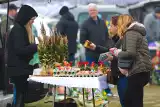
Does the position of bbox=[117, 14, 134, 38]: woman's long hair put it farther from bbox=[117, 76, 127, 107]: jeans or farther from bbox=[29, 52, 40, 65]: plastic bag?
bbox=[29, 52, 40, 65]: plastic bag

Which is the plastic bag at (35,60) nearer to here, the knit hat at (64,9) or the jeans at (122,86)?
the jeans at (122,86)

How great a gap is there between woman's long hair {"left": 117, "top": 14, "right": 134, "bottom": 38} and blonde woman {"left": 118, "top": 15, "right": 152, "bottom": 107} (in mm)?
47

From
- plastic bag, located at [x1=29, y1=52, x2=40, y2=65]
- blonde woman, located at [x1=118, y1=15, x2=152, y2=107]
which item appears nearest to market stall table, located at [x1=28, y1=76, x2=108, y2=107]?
blonde woman, located at [x1=118, y1=15, x2=152, y2=107]

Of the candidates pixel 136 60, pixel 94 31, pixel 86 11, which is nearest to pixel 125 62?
pixel 136 60

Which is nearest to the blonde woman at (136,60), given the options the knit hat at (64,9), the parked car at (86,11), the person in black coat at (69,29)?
the person in black coat at (69,29)

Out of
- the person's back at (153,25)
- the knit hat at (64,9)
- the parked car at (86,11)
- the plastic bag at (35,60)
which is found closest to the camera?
the plastic bag at (35,60)

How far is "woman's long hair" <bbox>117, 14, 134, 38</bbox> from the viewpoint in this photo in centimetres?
710

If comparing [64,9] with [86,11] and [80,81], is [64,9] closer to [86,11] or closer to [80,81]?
[86,11]

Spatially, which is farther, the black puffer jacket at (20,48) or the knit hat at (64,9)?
the knit hat at (64,9)

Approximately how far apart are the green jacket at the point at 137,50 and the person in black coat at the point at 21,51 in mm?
1715

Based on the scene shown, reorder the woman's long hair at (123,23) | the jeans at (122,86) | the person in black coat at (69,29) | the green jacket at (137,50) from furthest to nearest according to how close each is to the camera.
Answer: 1. the person in black coat at (69,29)
2. the jeans at (122,86)
3. the woman's long hair at (123,23)
4. the green jacket at (137,50)

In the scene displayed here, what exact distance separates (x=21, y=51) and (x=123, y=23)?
165 cm

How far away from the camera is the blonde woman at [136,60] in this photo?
22.3 ft

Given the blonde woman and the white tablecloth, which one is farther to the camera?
the white tablecloth
